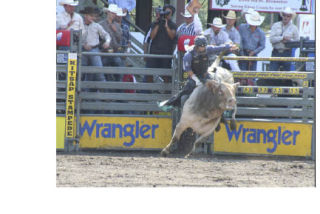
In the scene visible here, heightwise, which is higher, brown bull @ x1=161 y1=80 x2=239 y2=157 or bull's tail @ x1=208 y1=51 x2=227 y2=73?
→ bull's tail @ x1=208 y1=51 x2=227 y2=73

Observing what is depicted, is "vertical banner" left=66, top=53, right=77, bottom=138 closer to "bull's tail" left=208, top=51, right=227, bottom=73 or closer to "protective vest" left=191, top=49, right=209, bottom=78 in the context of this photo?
"protective vest" left=191, top=49, right=209, bottom=78

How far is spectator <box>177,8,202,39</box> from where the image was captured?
10.9 m

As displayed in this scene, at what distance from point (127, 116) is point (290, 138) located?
266cm

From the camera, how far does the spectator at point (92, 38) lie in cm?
1071

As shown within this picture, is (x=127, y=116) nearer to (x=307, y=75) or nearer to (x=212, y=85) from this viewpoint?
(x=212, y=85)

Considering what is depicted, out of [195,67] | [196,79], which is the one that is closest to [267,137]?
[196,79]

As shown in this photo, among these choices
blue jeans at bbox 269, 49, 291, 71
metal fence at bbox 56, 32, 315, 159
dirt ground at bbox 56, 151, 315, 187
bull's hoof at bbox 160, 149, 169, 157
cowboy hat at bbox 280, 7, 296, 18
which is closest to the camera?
dirt ground at bbox 56, 151, 315, 187

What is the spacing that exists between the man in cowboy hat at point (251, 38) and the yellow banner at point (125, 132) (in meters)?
1.92

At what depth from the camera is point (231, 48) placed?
9789 millimetres

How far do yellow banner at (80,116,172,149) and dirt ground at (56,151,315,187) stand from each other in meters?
0.15

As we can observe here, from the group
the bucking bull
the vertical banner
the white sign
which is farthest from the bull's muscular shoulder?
the white sign

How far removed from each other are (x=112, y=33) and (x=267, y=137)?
3066mm
